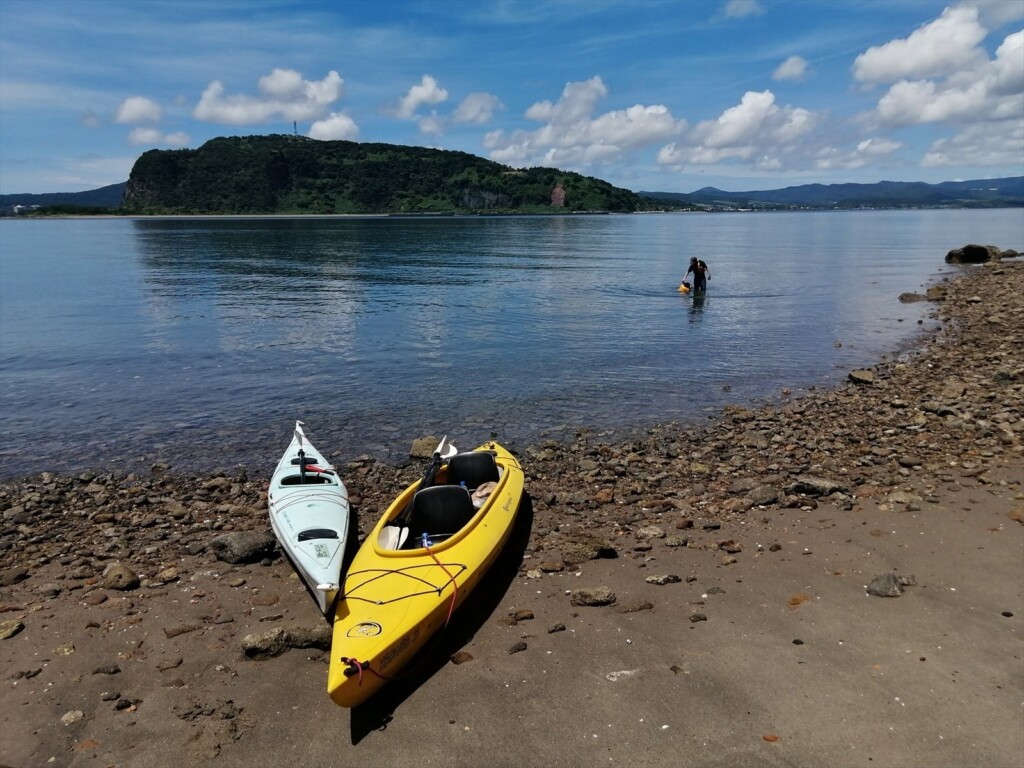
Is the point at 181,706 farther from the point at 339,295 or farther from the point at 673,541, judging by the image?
the point at 339,295

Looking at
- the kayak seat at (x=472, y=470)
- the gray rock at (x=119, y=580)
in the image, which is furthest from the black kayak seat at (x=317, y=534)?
the kayak seat at (x=472, y=470)

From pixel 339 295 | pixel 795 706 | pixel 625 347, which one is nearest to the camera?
pixel 795 706

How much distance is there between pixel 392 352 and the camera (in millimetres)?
25828

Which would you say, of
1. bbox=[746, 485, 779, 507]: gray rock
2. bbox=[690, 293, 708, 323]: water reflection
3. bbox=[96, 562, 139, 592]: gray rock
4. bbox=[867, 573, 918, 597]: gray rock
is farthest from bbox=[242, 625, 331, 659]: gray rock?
bbox=[690, 293, 708, 323]: water reflection

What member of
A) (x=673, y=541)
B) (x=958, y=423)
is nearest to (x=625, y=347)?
(x=958, y=423)

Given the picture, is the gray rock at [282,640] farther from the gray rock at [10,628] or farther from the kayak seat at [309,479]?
the kayak seat at [309,479]

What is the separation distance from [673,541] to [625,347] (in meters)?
16.9

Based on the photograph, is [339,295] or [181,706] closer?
[181,706]

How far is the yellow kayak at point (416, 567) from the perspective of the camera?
6.67 metres

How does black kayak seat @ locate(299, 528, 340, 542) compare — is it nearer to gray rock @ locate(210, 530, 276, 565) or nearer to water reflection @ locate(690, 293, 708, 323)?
gray rock @ locate(210, 530, 276, 565)

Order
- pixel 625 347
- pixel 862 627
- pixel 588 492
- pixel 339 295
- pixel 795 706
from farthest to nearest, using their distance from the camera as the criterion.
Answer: pixel 339 295 < pixel 625 347 < pixel 588 492 < pixel 862 627 < pixel 795 706

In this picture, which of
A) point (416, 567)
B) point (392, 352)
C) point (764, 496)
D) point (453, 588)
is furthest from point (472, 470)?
point (392, 352)

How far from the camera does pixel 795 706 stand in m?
6.39

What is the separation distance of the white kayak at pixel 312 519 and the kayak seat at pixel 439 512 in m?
1.14
